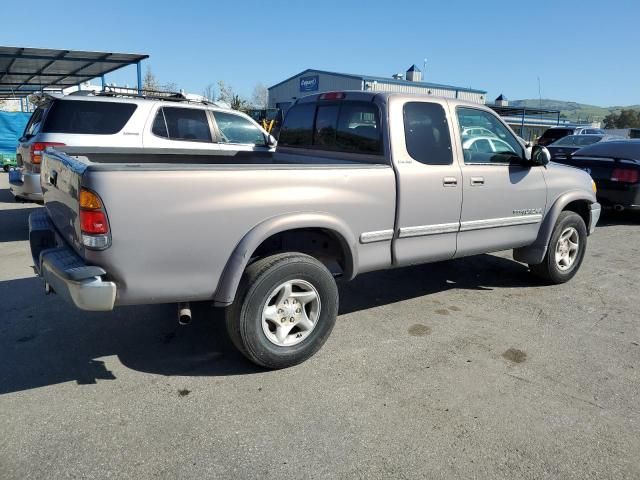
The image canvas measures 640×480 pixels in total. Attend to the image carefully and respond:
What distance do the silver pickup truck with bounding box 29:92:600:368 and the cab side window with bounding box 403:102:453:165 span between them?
0.01 metres

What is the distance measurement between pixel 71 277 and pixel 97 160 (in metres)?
1.62

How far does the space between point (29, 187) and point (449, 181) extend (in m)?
5.51

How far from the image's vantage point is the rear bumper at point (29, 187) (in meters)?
6.47

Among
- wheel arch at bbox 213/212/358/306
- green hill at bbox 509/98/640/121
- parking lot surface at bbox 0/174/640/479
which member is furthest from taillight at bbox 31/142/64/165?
green hill at bbox 509/98/640/121

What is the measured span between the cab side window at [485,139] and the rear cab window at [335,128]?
0.84m

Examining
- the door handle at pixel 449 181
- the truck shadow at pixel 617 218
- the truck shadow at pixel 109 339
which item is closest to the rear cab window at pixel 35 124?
the truck shadow at pixel 109 339

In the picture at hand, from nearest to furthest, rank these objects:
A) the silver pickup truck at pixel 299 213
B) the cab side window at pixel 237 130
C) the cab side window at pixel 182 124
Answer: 1. the silver pickup truck at pixel 299 213
2. the cab side window at pixel 182 124
3. the cab side window at pixel 237 130

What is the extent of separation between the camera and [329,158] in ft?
14.5

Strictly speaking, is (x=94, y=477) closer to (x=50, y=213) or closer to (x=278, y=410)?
(x=278, y=410)

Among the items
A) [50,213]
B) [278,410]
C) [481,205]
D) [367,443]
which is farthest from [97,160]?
[481,205]

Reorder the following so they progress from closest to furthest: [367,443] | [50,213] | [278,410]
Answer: [367,443]
[278,410]
[50,213]

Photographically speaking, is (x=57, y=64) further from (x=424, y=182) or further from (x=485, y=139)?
(x=424, y=182)

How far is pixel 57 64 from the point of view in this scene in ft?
53.1

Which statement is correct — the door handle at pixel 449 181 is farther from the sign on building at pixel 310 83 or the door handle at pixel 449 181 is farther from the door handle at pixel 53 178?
the sign on building at pixel 310 83
